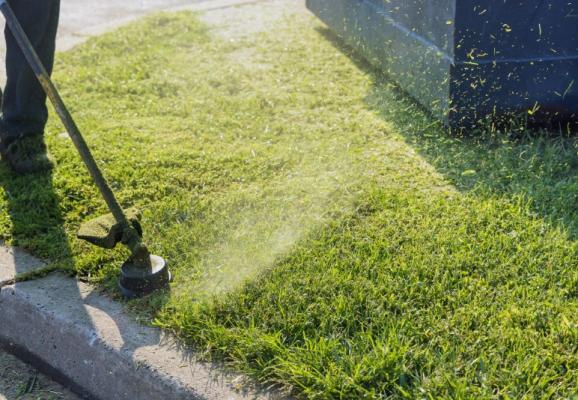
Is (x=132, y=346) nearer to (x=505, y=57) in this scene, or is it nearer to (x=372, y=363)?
(x=372, y=363)

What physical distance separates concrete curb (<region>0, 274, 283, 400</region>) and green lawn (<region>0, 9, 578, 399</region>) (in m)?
0.08

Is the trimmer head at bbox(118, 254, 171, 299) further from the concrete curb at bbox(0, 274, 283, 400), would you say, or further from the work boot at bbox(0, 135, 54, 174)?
the work boot at bbox(0, 135, 54, 174)

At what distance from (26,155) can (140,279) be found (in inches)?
54.7

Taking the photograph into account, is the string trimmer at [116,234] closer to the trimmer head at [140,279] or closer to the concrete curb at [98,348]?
the trimmer head at [140,279]

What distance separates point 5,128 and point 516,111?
2620mm

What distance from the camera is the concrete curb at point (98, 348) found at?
2.49 meters

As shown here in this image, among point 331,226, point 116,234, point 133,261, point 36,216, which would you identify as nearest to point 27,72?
point 36,216

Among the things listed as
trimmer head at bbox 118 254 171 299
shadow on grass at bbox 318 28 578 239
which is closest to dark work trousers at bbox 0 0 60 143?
trimmer head at bbox 118 254 171 299

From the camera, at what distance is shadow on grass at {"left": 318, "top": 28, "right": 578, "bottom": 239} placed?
343 cm

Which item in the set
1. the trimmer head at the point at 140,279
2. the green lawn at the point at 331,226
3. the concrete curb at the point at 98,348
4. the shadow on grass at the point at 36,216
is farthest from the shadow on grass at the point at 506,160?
the shadow on grass at the point at 36,216

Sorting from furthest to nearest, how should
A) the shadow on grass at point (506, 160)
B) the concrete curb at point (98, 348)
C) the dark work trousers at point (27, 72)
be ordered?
the dark work trousers at point (27, 72) < the shadow on grass at point (506, 160) < the concrete curb at point (98, 348)

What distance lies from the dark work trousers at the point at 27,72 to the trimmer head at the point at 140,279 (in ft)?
4.64

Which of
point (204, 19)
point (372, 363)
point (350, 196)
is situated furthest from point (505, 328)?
point (204, 19)

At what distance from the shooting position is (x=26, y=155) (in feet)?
12.9
